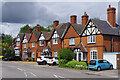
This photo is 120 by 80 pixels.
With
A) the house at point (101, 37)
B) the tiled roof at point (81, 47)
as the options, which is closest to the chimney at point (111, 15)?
the house at point (101, 37)

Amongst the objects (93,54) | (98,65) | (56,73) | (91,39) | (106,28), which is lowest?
(56,73)

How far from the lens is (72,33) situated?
36.6 metres

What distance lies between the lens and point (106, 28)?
31469 mm

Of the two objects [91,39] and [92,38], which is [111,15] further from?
[91,39]

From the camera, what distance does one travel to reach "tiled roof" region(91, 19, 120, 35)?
100ft

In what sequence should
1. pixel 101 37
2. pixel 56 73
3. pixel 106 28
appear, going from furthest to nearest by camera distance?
pixel 106 28
pixel 101 37
pixel 56 73

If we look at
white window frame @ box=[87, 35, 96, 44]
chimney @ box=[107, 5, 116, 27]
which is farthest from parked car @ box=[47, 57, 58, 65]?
chimney @ box=[107, 5, 116, 27]

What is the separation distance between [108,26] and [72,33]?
7502 millimetres

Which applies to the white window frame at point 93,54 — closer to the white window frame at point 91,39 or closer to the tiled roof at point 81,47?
the tiled roof at point 81,47

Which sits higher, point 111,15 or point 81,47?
point 111,15

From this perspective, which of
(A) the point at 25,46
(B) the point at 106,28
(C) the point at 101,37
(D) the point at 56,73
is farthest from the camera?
(A) the point at 25,46

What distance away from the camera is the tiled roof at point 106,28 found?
30.5 meters

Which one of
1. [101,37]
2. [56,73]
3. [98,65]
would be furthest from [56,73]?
[101,37]

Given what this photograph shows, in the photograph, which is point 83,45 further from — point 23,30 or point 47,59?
point 23,30
